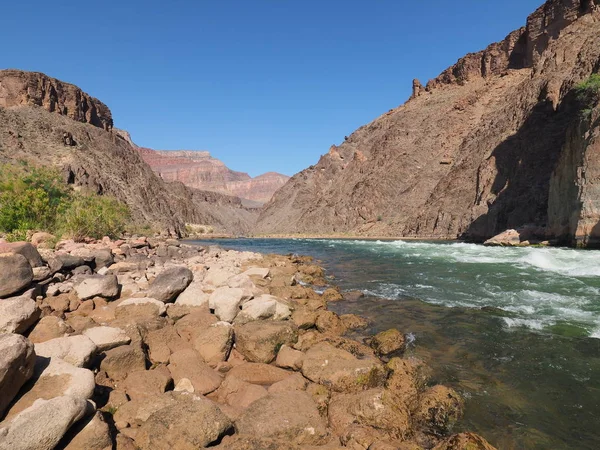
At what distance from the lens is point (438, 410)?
4629 mm

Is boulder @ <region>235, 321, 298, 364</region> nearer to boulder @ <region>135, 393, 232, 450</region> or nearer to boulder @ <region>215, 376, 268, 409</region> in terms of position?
boulder @ <region>215, 376, 268, 409</region>

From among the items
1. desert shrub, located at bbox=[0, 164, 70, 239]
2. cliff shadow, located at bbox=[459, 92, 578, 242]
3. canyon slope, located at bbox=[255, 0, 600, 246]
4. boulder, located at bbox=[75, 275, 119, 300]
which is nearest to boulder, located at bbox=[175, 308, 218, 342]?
boulder, located at bbox=[75, 275, 119, 300]

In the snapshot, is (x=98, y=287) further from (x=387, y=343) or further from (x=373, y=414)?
(x=373, y=414)

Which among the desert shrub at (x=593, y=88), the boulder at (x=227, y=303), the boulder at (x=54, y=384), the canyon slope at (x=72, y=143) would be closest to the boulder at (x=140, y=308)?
the boulder at (x=227, y=303)

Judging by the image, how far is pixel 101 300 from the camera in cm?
821

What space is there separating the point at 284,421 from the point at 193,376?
1.92 meters

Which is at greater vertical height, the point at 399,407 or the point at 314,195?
the point at 314,195

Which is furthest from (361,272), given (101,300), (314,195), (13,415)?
(314,195)

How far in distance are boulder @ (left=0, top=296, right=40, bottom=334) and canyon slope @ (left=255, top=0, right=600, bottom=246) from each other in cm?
3009

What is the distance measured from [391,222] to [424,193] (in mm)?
8345

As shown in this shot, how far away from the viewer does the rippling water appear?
14.8 ft

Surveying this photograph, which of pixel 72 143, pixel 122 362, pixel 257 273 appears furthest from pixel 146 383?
pixel 72 143

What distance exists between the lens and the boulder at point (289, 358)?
19.8 ft

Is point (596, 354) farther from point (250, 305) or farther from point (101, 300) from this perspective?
point (101, 300)
